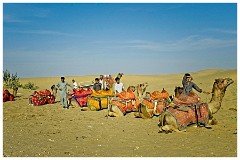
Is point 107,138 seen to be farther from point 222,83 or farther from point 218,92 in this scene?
point 222,83

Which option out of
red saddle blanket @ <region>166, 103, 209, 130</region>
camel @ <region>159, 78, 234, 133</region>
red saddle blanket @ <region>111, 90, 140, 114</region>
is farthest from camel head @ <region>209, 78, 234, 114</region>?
red saddle blanket @ <region>111, 90, 140, 114</region>

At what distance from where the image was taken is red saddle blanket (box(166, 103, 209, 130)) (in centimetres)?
948

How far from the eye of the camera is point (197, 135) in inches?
363

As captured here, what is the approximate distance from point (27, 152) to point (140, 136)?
2.85 m

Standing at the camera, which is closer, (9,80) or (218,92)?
(218,92)

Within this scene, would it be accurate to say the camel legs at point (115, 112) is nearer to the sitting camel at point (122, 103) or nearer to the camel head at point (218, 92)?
the sitting camel at point (122, 103)

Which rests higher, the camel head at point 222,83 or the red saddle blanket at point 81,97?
the camel head at point 222,83

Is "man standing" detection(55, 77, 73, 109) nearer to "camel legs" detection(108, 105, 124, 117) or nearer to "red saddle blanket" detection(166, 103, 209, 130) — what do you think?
"camel legs" detection(108, 105, 124, 117)

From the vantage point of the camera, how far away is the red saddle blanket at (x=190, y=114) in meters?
9.48

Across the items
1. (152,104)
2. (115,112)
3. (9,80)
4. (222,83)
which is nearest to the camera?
(222,83)

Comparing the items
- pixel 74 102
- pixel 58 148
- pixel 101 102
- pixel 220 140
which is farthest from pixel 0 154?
pixel 74 102

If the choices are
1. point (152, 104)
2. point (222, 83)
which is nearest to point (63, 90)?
point (152, 104)

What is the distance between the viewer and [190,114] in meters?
9.63

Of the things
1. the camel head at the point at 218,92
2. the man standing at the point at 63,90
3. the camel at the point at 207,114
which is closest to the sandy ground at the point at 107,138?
the camel at the point at 207,114
